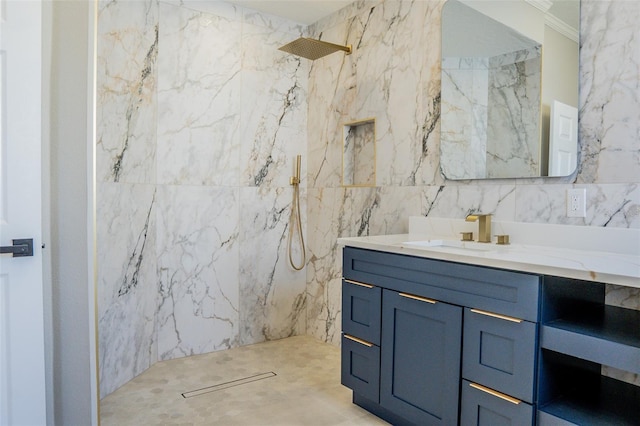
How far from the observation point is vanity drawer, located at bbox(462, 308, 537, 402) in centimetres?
165

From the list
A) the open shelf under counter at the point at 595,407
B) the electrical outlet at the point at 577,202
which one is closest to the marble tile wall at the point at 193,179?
the electrical outlet at the point at 577,202

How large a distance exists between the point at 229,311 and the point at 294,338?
63cm

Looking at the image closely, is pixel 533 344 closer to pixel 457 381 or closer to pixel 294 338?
pixel 457 381

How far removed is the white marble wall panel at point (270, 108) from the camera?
3.53 meters

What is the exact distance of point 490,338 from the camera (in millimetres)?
1787

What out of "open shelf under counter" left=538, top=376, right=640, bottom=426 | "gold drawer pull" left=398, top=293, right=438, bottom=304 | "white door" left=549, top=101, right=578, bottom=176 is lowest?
"open shelf under counter" left=538, top=376, right=640, bottom=426

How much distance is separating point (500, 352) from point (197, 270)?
2.27 m

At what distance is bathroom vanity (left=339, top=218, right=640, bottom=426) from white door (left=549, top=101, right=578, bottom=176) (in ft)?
1.48

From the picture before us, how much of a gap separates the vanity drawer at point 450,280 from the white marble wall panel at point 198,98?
57.2 inches

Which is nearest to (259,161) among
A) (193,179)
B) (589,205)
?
(193,179)

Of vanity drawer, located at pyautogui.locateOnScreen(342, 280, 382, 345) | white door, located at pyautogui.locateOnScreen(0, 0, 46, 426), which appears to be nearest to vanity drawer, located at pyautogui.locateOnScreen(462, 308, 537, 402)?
vanity drawer, located at pyautogui.locateOnScreen(342, 280, 382, 345)

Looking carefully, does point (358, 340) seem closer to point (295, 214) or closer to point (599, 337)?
point (599, 337)

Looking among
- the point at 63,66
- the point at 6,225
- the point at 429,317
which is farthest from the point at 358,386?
the point at 63,66

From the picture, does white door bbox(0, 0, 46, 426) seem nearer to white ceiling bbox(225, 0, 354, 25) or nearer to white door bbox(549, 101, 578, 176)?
white ceiling bbox(225, 0, 354, 25)
